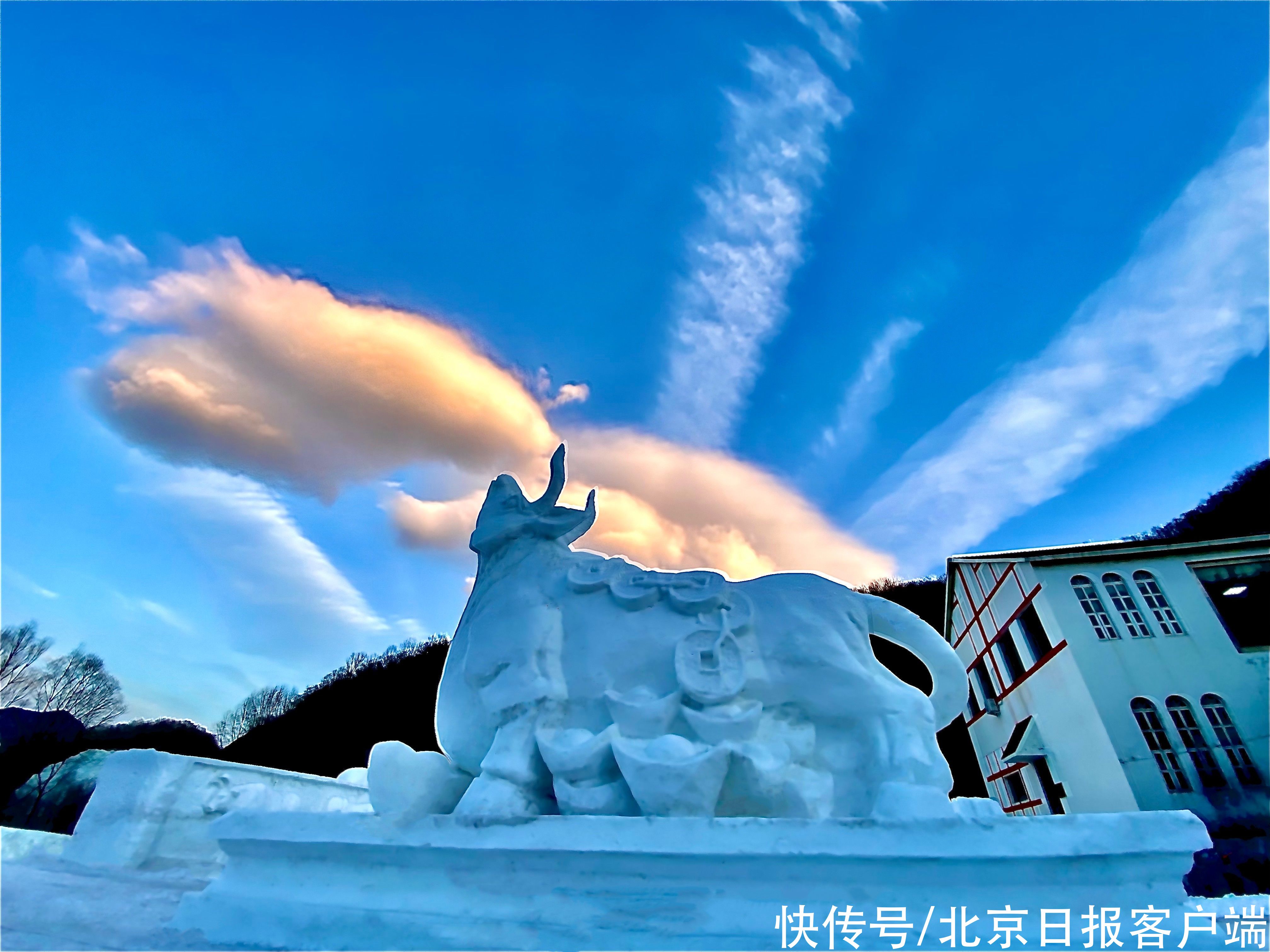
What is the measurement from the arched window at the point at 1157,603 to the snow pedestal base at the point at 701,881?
1142cm

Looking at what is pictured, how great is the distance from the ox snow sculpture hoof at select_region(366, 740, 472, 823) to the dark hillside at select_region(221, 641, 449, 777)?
43.0ft

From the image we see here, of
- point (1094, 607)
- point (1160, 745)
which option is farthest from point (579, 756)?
point (1094, 607)

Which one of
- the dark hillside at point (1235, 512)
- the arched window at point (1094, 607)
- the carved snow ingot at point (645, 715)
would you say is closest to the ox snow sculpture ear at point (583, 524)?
the carved snow ingot at point (645, 715)

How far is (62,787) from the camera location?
10.2 meters

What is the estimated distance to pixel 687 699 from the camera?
2.35 metres

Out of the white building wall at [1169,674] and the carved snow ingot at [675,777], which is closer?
the carved snow ingot at [675,777]

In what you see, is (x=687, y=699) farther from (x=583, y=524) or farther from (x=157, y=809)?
(x=157, y=809)

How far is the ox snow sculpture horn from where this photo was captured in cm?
216

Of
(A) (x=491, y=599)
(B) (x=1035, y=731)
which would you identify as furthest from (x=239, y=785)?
(B) (x=1035, y=731)

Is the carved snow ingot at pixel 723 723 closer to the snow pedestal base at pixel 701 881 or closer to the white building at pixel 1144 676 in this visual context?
the snow pedestal base at pixel 701 881

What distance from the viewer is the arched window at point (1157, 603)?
1041 cm

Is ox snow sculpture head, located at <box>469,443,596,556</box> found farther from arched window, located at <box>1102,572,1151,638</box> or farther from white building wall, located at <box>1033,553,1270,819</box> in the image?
arched window, located at <box>1102,572,1151,638</box>

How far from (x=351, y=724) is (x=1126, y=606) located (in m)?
17.9

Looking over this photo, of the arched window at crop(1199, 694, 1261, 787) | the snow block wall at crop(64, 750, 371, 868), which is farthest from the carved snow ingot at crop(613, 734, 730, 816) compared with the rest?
the arched window at crop(1199, 694, 1261, 787)
